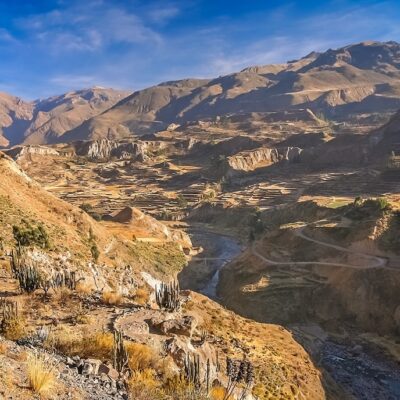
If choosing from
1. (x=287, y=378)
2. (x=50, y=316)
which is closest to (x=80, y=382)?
(x=50, y=316)

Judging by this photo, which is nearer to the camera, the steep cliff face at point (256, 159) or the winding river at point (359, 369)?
the winding river at point (359, 369)

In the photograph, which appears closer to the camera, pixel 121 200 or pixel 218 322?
pixel 218 322

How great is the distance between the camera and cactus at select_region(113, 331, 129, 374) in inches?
582

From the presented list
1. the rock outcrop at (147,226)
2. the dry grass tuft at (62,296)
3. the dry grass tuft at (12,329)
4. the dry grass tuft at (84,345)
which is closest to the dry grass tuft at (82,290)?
the dry grass tuft at (62,296)

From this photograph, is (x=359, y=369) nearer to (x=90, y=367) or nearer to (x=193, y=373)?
(x=193, y=373)

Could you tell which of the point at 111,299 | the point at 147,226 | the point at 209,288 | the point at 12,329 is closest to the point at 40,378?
the point at 12,329

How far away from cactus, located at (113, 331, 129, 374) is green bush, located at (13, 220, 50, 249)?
23.9 m

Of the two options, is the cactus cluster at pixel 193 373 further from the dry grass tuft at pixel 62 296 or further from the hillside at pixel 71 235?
the hillside at pixel 71 235

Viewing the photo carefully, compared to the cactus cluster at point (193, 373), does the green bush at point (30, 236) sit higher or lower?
higher

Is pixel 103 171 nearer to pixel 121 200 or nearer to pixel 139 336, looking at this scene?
pixel 121 200

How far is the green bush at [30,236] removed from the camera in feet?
121

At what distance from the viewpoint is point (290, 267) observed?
6125 cm

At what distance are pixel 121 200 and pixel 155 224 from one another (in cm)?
4335

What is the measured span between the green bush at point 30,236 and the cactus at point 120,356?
23.9 m
